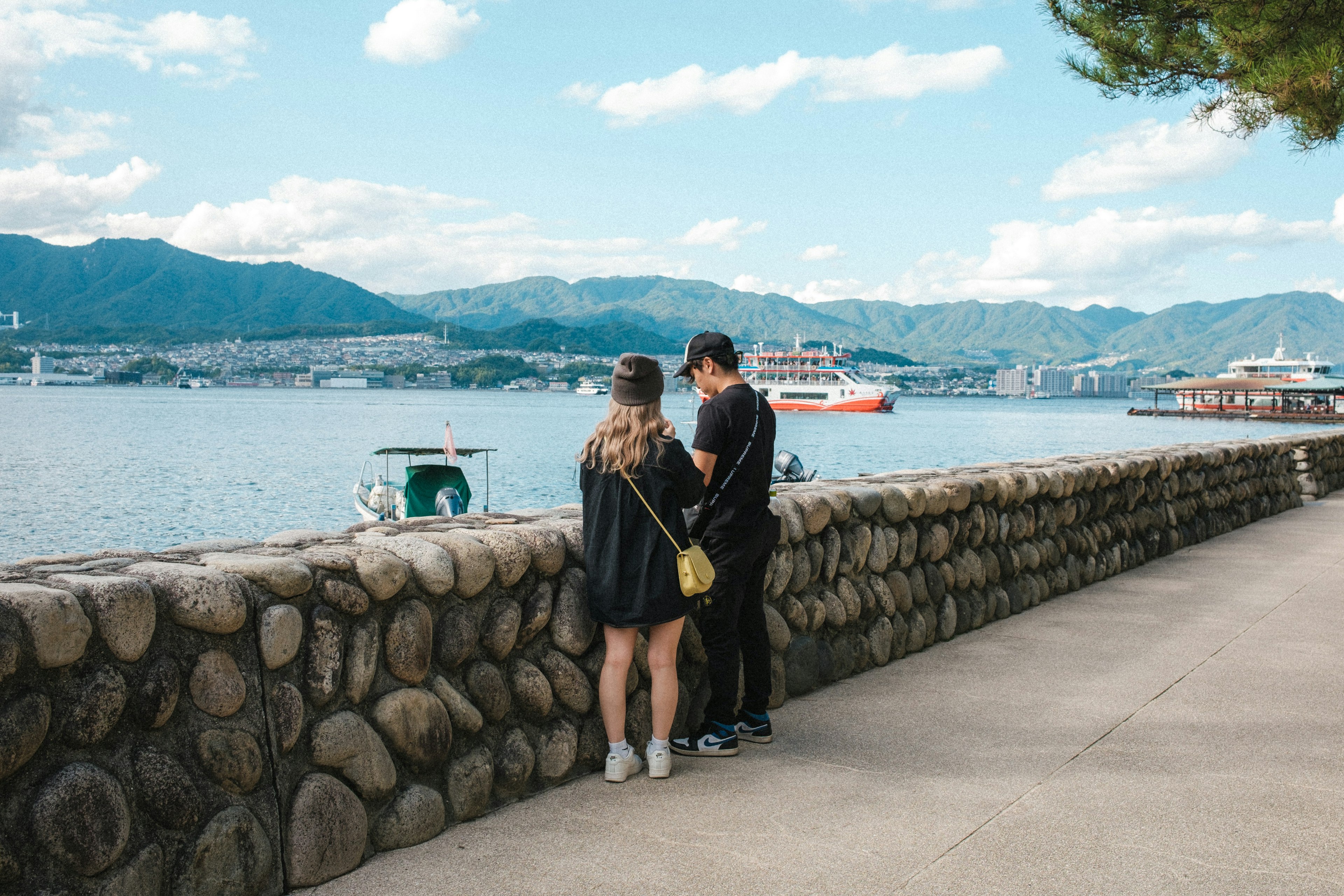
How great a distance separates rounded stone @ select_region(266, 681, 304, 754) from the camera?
9.64 ft

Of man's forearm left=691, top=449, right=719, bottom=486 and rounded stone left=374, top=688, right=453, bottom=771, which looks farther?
man's forearm left=691, top=449, right=719, bottom=486

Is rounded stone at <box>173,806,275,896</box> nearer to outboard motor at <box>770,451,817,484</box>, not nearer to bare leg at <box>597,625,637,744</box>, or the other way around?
bare leg at <box>597,625,637,744</box>

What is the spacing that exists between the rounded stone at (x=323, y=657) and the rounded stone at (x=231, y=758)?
0.23m

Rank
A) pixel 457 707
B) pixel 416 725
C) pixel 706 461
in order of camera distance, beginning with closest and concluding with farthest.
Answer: pixel 416 725, pixel 457 707, pixel 706 461

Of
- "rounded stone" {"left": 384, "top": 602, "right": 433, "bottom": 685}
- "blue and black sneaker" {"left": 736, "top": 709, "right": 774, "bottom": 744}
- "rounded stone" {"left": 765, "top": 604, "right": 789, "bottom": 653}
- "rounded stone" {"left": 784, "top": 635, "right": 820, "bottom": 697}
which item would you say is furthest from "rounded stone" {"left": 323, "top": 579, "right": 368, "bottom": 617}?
"rounded stone" {"left": 784, "top": 635, "right": 820, "bottom": 697}

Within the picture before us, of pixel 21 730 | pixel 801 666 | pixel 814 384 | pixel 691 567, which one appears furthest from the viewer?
pixel 814 384

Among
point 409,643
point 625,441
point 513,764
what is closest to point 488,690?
point 513,764

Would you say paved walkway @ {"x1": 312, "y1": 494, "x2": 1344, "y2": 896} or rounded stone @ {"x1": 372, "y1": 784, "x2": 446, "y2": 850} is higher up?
rounded stone @ {"x1": 372, "y1": 784, "x2": 446, "y2": 850}

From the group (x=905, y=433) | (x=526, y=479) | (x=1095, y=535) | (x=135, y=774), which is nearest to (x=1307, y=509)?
(x=1095, y=535)

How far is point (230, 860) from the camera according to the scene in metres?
2.76

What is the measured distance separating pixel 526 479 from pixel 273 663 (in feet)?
128

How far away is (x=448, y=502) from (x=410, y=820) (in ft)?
35.9

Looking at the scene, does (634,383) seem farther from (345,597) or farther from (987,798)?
(987,798)

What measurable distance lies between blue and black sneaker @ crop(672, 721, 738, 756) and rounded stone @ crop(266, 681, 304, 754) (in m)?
1.66
